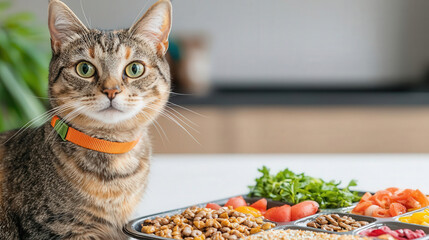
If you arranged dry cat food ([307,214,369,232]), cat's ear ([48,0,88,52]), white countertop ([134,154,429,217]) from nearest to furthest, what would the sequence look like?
dry cat food ([307,214,369,232]), cat's ear ([48,0,88,52]), white countertop ([134,154,429,217])

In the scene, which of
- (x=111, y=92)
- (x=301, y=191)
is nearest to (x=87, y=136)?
(x=111, y=92)

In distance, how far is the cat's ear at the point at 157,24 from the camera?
1453mm

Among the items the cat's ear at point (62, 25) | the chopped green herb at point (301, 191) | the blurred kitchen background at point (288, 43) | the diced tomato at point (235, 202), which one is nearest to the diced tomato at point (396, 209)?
the chopped green herb at point (301, 191)

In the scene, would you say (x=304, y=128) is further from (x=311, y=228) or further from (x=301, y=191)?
(x=311, y=228)

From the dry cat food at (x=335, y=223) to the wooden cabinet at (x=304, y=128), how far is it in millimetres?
2512

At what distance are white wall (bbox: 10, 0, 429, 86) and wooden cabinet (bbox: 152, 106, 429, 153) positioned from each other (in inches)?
32.8

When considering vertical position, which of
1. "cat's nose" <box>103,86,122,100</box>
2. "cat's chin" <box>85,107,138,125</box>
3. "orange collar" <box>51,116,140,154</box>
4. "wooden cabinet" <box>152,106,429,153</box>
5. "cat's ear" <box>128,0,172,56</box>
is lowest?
"wooden cabinet" <box>152,106,429,153</box>

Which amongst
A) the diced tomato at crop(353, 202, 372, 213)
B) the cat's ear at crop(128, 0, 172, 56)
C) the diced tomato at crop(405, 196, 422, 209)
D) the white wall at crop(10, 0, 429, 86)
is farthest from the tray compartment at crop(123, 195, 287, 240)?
the white wall at crop(10, 0, 429, 86)

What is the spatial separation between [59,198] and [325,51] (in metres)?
3.61

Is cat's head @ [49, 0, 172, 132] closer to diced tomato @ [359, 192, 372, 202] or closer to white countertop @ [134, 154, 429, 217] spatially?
white countertop @ [134, 154, 429, 217]

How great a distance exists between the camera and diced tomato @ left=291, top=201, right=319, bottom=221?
1.42 m

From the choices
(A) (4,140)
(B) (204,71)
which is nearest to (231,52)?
(B) (204,71)

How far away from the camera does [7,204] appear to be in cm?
139

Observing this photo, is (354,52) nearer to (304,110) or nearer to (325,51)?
(325,51)
